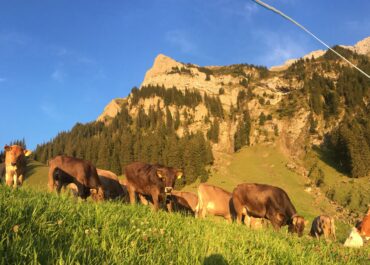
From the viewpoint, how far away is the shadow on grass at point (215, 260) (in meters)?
5.32

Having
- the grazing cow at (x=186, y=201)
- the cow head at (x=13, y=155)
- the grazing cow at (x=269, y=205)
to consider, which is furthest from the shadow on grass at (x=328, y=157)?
the cow head at (x=13, y=155)

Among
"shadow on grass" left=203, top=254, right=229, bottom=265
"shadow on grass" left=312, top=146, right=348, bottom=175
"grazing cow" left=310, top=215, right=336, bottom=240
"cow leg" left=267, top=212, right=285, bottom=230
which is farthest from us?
"shadow on grass" left=312, top=146, right=348, bottom=175

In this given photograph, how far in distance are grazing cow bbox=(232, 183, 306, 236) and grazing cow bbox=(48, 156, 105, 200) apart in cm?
696

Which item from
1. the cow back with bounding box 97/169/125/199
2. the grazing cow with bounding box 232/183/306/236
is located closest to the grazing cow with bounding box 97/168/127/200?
the cow back with bounding box 97/169/125/199

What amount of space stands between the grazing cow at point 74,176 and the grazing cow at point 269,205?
6.96m

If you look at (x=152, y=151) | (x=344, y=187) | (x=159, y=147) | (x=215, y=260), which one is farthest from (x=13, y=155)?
(x=159, y=147)

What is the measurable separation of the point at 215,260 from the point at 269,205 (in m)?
12.6

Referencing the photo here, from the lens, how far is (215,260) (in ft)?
17.9

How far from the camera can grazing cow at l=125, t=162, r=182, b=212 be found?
14.8m

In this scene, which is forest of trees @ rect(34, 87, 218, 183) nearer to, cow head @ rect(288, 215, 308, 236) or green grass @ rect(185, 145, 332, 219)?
green grass @ rect(185, 145, 332, 219)

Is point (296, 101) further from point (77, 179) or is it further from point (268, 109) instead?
point (77, 179)

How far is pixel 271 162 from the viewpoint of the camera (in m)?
126

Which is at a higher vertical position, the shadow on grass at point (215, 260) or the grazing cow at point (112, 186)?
the grazing cow at point (112, 186)

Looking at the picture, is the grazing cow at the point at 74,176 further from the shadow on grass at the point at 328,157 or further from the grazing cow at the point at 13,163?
the shadow on grass at the point at 328,157
